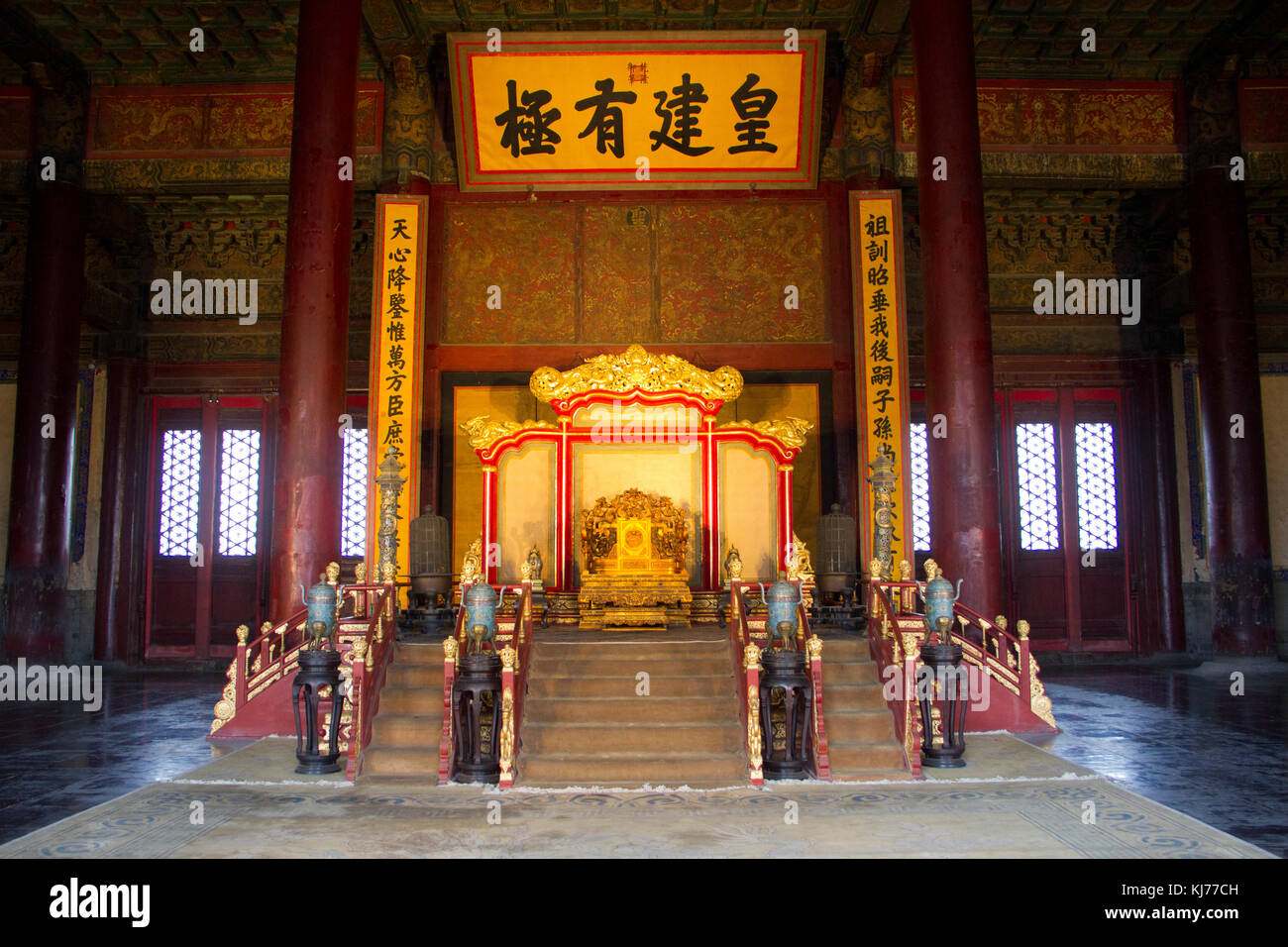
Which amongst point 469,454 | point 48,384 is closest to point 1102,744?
point 469,454

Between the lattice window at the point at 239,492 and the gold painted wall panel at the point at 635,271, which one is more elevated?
the gold painted wall panel at the point at 635,271

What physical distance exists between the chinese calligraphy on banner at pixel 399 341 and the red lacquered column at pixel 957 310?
4.24m

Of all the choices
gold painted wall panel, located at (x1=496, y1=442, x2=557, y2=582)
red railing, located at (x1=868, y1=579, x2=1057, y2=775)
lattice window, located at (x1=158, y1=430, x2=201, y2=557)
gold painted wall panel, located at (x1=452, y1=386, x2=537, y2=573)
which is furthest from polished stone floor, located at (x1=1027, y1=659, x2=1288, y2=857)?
lattice window, located at (x1=158, y1=430, x2=201, y2=557)

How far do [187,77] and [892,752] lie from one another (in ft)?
28.2

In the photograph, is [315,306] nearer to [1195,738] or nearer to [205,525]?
[205,525]

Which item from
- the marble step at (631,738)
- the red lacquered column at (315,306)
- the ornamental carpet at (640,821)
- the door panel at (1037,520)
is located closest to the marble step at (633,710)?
the marble step at (631,738)

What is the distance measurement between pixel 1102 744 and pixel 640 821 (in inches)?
113

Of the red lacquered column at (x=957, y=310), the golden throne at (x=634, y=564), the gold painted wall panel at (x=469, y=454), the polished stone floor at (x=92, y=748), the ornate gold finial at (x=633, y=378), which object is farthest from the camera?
the gold painted wall panel at (x=469, y=454)

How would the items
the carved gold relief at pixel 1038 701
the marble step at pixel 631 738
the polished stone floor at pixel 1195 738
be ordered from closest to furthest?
1. the polished stone floor at pixel 1195 738
2. the marble step at pixel 631 738
3. the carved gold relief at pixel 1038 701

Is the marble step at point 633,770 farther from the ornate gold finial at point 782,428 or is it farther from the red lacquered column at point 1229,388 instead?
the red lacquered column at point 1229,388

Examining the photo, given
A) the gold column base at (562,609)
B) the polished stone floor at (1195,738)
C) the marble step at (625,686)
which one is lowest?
the polished stone floor at (1195,738)

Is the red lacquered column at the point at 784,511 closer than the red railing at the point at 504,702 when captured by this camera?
No

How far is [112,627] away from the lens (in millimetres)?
9406

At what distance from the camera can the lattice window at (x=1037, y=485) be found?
31.7 feet
